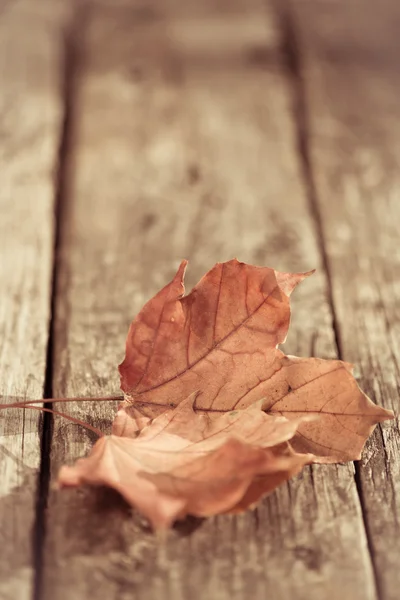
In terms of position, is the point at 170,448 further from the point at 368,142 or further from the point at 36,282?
the point at 368,142

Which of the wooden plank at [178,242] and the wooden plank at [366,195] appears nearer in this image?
the wooden plank at [178,242]

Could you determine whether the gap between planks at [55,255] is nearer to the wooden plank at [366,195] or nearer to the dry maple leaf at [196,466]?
the dry maple leaf at [196,466]

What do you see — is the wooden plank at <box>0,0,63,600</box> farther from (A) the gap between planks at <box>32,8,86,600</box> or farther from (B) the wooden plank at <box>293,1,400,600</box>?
(B) the wooden plank at <box>293,1,400,600</box>

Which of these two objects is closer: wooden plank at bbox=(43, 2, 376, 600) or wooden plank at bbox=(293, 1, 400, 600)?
wooden plank at bbox=(43, 2, 376, 600)

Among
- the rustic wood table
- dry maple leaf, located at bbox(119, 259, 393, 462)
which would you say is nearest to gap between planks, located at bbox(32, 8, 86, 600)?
the rustic wood table

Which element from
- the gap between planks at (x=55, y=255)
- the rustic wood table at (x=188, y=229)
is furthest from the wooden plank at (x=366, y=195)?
the gap between planks at (x=55, y=255)

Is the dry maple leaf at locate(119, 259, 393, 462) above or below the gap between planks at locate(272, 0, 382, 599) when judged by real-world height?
below

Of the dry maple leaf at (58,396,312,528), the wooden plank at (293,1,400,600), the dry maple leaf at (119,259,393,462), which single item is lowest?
the dry maple leaf at (58,396,312,528)
